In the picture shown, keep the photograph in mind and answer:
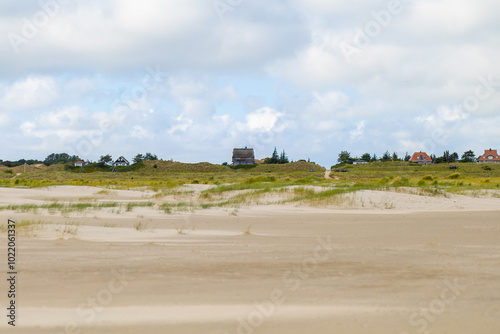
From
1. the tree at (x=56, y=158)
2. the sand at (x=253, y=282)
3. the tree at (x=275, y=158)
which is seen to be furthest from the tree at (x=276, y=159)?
the sand at (x=253, y=282)

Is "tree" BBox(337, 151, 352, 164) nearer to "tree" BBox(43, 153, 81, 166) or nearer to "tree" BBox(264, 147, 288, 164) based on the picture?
"tree" BBox(264, 147, 288, 164)

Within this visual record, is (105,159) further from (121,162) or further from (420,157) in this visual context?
(420,157)

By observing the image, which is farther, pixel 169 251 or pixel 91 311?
pixel 169 251

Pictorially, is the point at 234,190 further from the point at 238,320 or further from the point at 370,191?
the point at 238,320

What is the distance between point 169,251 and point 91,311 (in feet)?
11.8

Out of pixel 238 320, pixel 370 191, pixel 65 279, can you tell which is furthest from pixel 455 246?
pixel 370 191

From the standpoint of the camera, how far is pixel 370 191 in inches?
1024

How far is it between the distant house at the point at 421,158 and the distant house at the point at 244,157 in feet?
176

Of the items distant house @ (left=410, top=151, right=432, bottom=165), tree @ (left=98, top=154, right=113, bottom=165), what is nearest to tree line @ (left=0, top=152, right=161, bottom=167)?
tree @ (left=98, top=154, right=113, bottom=165)

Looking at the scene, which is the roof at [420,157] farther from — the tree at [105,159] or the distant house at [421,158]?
the tree at [105,159]

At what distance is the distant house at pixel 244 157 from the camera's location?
130875 mm

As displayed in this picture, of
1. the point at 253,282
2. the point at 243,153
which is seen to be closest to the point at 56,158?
the point at 243,153

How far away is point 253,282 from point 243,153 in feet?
411

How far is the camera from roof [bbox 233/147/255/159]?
13138cm
